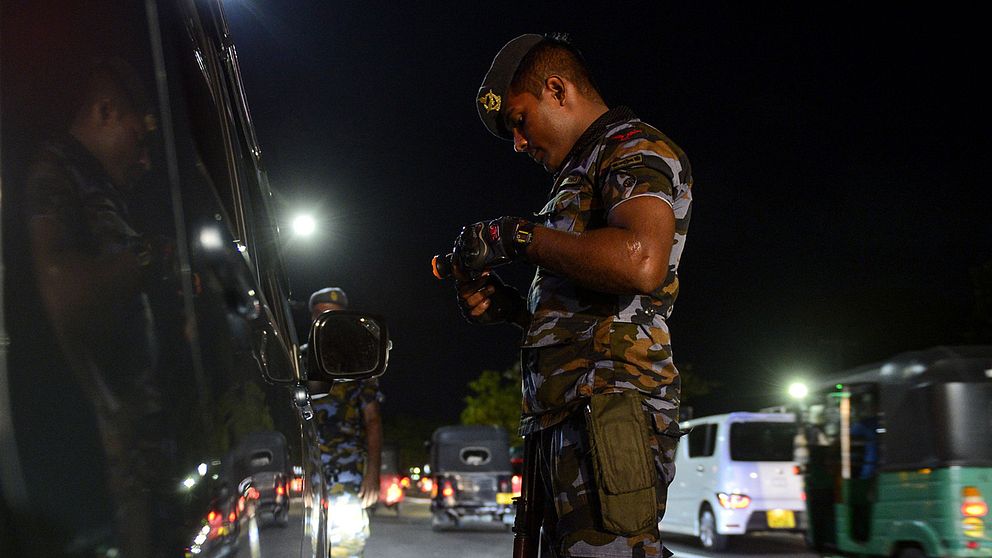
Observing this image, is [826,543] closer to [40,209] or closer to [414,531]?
[414,531]

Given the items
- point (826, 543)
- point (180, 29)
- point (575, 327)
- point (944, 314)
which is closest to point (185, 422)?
point (180, 29)

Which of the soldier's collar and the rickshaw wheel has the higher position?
the soldier's collar

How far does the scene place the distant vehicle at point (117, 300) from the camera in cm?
99

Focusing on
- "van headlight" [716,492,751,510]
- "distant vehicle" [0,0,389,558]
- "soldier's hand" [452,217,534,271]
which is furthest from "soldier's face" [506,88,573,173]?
→ "van headlight" [716,492,751,510]

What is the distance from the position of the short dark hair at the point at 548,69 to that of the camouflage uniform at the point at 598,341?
148 mm

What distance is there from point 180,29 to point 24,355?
2.41ft

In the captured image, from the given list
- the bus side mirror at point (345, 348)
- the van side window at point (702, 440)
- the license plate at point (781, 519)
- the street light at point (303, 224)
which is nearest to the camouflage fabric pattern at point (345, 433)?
the bus side mirror at point (345, 348)

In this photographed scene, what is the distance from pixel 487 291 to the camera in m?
2.81

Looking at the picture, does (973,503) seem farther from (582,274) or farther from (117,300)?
(117,300)

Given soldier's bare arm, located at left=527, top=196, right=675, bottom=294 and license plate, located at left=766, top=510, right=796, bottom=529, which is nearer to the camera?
soldier's bare arm, located at left=527, top=196, right=675, bottom=294

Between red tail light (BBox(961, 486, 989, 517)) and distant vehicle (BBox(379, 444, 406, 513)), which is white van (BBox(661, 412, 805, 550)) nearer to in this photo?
distant vehicle (BBox(379, 444, 406, 513))

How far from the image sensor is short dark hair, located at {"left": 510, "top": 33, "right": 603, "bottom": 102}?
2.74 m

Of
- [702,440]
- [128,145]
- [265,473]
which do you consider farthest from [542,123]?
[702,440]

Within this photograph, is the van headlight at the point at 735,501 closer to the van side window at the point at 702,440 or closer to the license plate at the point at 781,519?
the license plate at the point at 781,519
